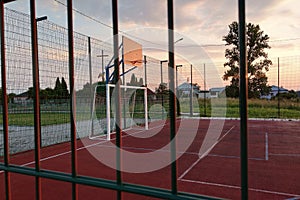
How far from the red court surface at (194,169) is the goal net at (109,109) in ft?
1.80

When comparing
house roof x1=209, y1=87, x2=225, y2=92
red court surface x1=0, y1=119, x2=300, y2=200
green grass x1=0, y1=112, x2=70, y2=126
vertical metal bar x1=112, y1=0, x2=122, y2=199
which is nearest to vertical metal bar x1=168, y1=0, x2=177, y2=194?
vertical metal bar x1=112, y1=0, x2=122, y2=199

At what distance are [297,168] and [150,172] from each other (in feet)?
7.30

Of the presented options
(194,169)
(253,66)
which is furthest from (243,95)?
(253,66)

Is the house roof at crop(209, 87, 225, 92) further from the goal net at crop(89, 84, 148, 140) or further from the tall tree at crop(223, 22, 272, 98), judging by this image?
the goal net at crop(89, 84, 148, 140)

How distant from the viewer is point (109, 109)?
6.39 metres

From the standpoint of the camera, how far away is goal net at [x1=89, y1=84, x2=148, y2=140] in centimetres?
648

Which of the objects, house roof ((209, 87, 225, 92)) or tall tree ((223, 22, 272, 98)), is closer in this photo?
tall tree ((223, 22, 272, 98))

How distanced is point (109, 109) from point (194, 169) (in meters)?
3.06

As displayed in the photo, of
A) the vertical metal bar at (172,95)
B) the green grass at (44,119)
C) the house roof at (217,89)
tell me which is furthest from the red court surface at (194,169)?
the house roof at (217,89)

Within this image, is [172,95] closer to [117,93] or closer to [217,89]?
[117,93]

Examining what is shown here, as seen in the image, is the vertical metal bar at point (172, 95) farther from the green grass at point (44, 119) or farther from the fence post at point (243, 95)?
the green grass at point (44, 119)

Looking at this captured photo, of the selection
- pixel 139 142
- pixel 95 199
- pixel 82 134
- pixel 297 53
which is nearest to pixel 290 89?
pixel 297 53

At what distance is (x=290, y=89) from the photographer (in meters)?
10.4

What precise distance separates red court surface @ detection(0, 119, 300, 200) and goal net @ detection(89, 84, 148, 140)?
549mm
